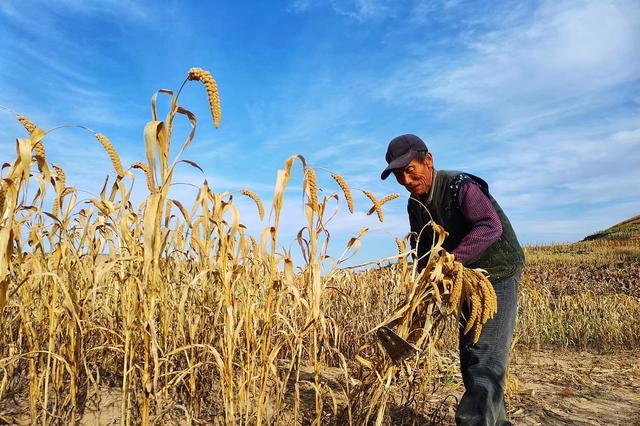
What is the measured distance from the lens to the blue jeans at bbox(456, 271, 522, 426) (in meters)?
2.46

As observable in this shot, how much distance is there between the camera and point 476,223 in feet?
8.78

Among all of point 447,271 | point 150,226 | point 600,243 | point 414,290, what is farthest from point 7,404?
point 600,243

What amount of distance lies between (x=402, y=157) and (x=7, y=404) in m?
2.81

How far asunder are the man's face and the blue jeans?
0.72 m

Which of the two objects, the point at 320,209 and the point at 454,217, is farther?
the point at 454,217

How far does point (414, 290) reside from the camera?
249 centimetres

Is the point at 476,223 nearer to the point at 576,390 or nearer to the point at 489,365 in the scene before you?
the point at 489,365

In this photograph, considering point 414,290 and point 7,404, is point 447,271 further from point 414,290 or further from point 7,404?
point 7,404

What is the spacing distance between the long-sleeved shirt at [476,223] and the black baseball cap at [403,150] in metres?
0.34

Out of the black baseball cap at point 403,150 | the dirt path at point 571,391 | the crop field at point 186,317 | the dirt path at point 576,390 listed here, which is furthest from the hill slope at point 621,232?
the black baseball cap at point 403,150

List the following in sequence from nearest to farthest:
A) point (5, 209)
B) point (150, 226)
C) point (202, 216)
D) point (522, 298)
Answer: point (150, 226) < point (5, 209) < point (202, 216) < point (522, 298)

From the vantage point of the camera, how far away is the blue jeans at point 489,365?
2459 millimetres

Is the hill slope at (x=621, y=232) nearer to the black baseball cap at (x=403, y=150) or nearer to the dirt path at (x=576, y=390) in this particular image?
the dirt path at (x=576, y=390)

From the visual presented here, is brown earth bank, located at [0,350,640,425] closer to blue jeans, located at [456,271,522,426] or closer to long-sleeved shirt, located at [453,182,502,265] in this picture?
blue jeans, located at [456,271,522,426]
